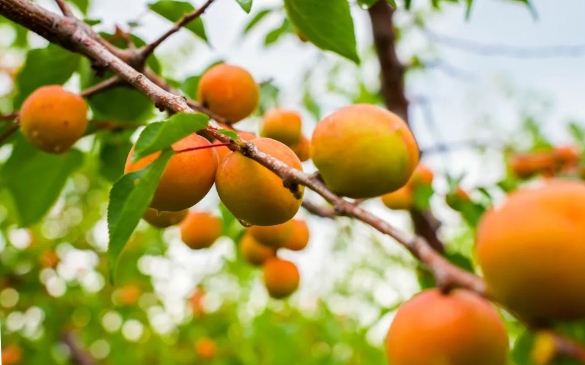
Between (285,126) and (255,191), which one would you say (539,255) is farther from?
(285,126)

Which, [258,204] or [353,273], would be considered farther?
[353,273]

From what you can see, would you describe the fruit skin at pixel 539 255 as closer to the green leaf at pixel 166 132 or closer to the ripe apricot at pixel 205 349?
the green leaf at pixel 166 132

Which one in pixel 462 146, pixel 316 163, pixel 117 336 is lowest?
pixel 117 336

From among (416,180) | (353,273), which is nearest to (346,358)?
(416,180)

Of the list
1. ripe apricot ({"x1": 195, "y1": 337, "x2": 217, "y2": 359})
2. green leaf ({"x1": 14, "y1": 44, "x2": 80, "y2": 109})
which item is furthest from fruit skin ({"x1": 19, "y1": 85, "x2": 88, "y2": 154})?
ripe apricot ({"x1": 195, "y1": 337, "x2": 217, "y2": 359})

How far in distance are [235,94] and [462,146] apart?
124 cm

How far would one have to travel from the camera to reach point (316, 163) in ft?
2.28

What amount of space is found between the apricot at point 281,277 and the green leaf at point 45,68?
2.29ft

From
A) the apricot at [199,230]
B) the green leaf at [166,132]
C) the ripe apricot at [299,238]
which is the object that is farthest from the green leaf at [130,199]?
the apricot at [199,230]

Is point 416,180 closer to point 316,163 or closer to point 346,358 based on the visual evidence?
point 316,163

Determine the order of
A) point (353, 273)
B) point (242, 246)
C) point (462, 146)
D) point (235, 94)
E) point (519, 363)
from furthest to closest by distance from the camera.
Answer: point (353, 273) < point (462, 146) < point (242, 246) < point (235, 94) < point (519, 363)

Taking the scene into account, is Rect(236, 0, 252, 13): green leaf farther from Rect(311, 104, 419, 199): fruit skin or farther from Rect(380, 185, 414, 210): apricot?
Rect(380, 185, 414, 210): apricot

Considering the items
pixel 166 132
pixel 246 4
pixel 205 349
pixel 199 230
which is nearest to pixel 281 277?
pixel 199 230

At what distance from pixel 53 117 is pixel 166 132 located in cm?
48
